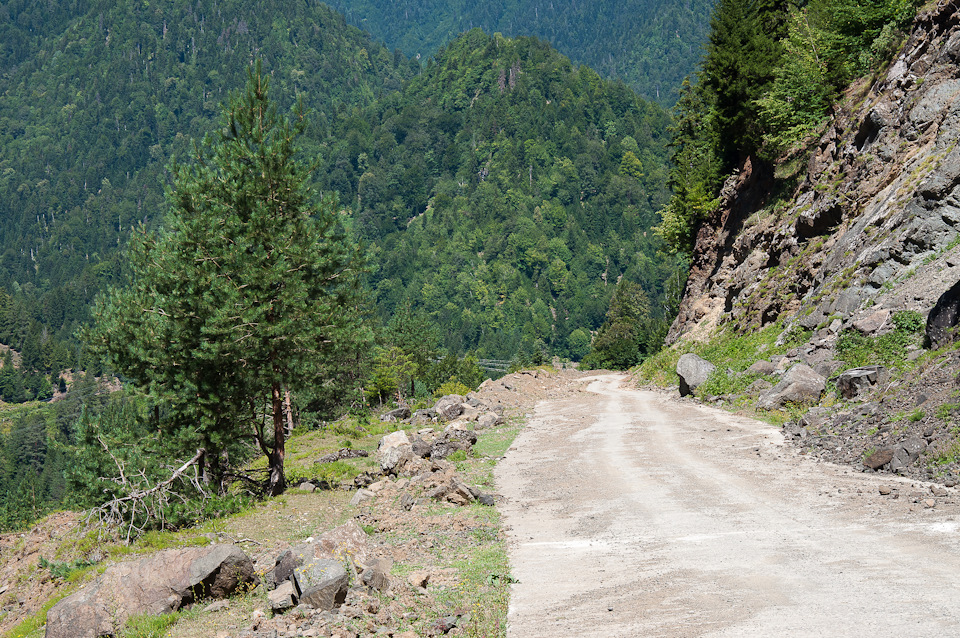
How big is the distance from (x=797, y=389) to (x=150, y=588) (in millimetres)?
19270

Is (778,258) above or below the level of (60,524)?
above

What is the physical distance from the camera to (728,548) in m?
10.8

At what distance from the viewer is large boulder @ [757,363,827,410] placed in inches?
864

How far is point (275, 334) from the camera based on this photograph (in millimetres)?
18578

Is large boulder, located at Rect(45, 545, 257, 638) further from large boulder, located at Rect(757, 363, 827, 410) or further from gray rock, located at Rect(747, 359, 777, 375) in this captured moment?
gray rock, located at Rect(747, 359, 777, 375)

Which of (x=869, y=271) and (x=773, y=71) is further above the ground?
(x=773, y=71)

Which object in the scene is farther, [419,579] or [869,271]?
[869,271]

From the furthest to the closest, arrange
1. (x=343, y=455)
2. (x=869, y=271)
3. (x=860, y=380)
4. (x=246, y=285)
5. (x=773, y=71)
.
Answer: (x=773, y=71) → (x=343, y=455) → (x=869, y=271) → (x=860, y=380) → (x=246, y=285)

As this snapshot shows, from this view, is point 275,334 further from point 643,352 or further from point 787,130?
point 643,352

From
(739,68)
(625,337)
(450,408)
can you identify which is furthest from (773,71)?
(625,337)

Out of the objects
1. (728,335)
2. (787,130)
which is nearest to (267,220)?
(728,335)

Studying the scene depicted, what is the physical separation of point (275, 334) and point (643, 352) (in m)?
79.4

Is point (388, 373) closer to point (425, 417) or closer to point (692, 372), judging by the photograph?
point (425, 417)

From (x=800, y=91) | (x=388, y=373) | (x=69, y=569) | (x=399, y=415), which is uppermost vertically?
(x=800, y=91)
